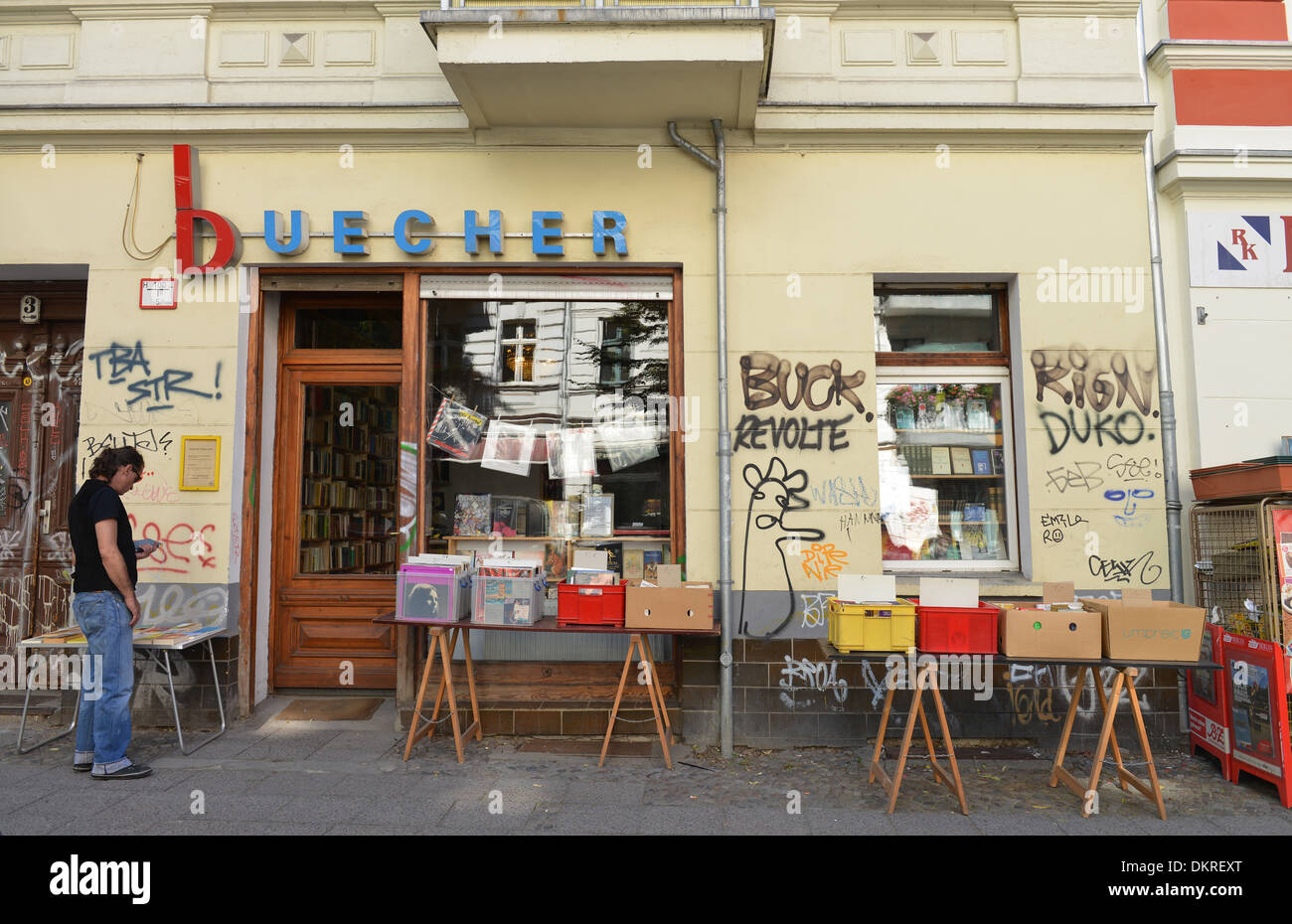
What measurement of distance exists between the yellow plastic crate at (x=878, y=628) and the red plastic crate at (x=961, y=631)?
121mm

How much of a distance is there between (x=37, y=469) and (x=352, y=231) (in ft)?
11.1

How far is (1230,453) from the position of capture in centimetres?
570

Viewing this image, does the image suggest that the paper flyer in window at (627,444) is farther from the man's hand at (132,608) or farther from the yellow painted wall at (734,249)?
the man's hand at (132,608)

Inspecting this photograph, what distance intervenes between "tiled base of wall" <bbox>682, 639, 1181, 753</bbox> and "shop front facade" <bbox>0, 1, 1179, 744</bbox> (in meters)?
0.02

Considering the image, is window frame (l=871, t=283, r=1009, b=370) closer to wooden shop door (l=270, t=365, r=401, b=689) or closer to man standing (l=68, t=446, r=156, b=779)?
wooden shop door (l=270, t=365, r=401, b=689)

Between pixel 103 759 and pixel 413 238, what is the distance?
3916 mm

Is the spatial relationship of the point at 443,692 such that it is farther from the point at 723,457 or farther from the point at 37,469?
the point at 37,469

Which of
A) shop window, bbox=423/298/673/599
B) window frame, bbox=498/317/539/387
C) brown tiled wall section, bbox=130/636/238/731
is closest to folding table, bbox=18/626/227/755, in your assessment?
brown tiled wall section, bbox=130/636/238/731

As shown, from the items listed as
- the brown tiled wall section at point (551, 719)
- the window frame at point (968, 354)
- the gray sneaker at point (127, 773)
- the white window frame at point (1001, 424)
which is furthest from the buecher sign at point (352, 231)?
the gray sneaker at point (127, 773)

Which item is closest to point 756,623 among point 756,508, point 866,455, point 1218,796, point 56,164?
point 756,508

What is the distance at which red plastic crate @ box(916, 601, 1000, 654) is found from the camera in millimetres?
4410

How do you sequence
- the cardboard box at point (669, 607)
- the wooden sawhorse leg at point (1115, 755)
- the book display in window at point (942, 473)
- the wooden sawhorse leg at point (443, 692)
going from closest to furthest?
the wooden sawhorse leg at point (1115, 755), the cardboard box at point (669, 607), the wooden sawhorse leg at point (443, 692), the book display in window at point (942, 473)

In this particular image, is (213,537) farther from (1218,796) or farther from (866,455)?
(1218,796)

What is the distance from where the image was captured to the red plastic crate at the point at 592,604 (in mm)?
5051
